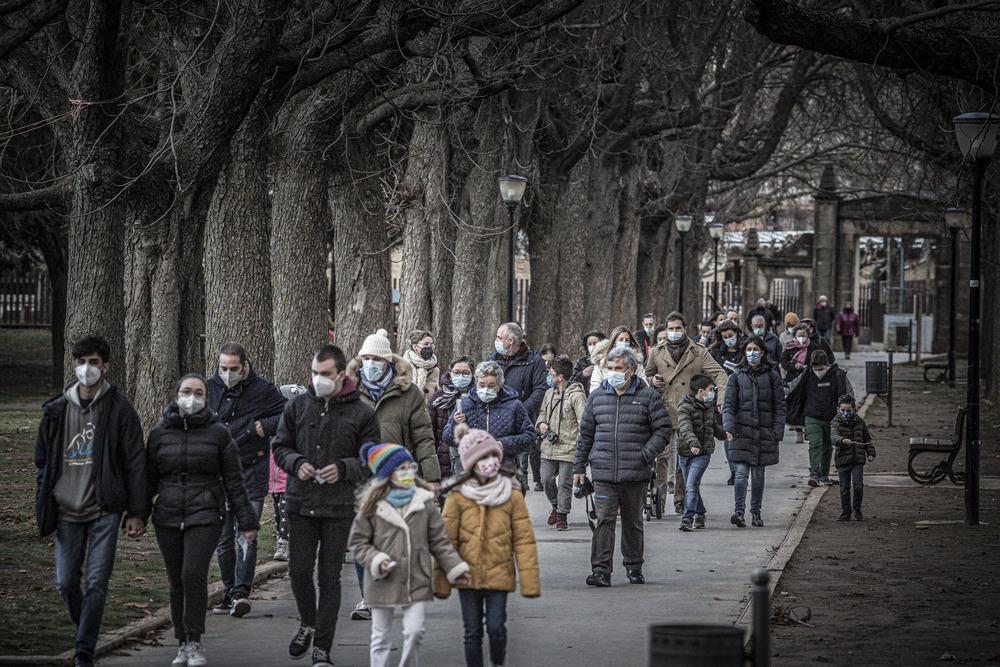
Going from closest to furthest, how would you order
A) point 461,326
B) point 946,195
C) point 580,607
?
point 580,607
point 461,326
point 946,195

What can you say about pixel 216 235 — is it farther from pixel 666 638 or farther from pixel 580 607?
pixel 666 638

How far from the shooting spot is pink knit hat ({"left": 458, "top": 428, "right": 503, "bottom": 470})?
7.31 metres

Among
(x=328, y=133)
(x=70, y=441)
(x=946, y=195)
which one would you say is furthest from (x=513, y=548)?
(x=946, y=195)

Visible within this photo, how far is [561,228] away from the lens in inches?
1090

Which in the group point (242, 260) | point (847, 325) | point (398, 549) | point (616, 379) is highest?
point (242, 260)

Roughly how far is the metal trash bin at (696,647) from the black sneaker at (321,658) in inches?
110

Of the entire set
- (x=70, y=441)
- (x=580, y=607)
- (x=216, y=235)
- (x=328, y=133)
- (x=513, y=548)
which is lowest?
(x=580, y=607)

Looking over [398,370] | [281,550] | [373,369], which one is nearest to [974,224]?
[398,370]

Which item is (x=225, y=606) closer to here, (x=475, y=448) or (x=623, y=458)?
(x=475, y=448)

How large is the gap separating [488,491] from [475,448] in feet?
0.83

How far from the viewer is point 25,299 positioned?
48.1 m

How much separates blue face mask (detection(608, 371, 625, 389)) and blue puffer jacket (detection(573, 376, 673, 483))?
0.09m

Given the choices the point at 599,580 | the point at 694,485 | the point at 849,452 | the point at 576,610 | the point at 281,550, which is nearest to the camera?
the point at 576,610

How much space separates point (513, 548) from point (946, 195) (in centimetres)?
2820
